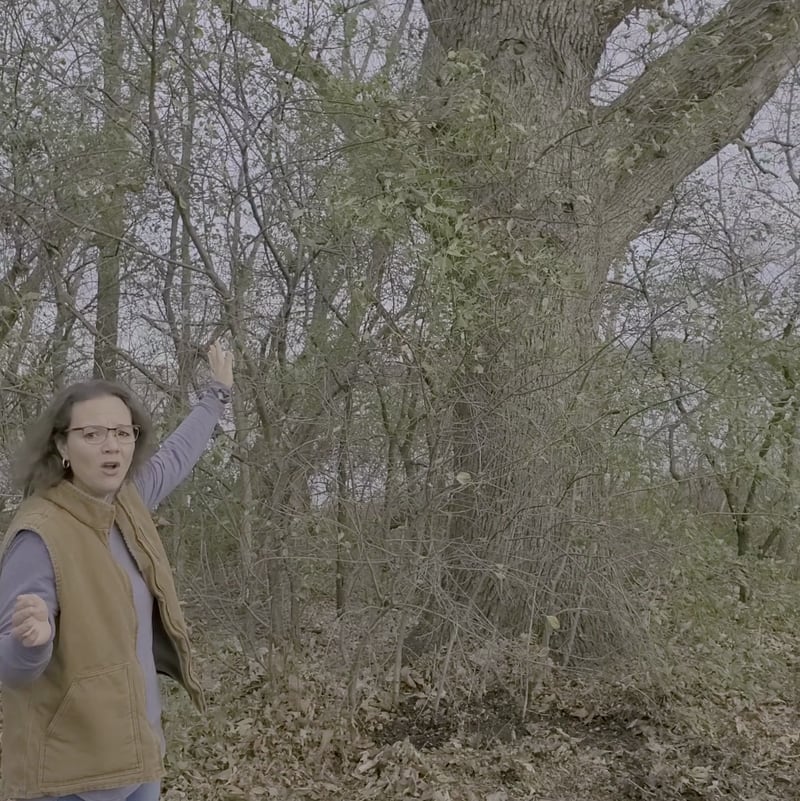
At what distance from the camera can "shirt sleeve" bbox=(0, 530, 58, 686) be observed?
1800mm

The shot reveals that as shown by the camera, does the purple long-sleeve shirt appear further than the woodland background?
No

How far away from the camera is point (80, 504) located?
82.7 inches

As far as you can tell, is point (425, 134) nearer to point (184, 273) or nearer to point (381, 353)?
point (381, 353)

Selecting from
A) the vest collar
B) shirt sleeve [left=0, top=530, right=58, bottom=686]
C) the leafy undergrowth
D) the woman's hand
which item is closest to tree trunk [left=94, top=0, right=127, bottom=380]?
the woman's hand

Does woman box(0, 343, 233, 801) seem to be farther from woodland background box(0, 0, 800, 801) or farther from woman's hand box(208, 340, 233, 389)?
woodland background box(0, 0, 800, 801)

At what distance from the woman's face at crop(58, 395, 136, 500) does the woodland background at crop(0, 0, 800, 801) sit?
2.07 m

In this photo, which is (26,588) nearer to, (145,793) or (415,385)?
(145,793)

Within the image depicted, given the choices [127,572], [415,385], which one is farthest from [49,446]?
[415,385]

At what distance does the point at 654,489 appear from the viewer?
4.82 meters

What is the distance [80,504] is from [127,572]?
0.24 meters

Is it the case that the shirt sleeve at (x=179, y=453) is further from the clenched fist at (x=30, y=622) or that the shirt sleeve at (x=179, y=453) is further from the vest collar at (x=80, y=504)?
the clenched fist at (x=30, y=622)

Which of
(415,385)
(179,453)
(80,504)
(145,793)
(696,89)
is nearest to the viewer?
(80,504)

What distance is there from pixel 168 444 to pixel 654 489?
3.20 m

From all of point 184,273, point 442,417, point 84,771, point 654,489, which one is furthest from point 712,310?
point 84,771
